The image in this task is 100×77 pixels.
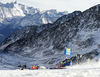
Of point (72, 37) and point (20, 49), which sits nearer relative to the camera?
point (72, 37)

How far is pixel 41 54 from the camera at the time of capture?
4373 inches

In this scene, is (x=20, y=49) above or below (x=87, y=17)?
below

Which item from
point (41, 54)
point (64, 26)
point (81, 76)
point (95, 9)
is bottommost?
point (81, 76)

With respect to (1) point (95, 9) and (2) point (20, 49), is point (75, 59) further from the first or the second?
(2) point (20, 49)

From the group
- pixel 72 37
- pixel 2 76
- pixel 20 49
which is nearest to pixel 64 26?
pixel 72 37

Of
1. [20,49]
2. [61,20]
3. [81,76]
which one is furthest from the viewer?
[61,20]

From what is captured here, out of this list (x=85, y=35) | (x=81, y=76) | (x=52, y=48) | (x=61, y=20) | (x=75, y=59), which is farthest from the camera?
(x=61, y=20)

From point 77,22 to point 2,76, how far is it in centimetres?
11761

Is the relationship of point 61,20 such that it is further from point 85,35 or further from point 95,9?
point 85,35

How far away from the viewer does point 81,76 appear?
30.3 feet

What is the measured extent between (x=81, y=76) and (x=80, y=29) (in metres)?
109

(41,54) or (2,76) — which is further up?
(41,54)

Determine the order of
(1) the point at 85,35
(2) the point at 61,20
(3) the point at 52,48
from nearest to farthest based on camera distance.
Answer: (1) the point at 85,35
(3) the point at 52,48
(2) the point at 61,20

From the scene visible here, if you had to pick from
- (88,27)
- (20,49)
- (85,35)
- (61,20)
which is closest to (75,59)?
(85,35)
